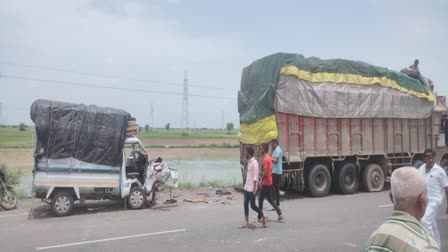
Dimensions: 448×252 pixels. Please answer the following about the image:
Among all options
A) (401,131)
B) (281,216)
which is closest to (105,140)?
(281,216)

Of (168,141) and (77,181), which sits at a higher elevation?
(168,141)

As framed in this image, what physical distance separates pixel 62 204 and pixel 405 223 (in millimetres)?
10052

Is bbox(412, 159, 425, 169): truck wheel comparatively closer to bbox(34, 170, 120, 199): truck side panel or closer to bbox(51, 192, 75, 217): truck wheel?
bbox(34, 170, 120, 199): truck side panel

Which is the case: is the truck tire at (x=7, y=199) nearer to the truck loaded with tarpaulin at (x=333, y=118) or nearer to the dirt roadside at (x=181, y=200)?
the dirt roadside at (x=181, y=200)

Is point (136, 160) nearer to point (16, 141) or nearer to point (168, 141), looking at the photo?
point (168, 141)

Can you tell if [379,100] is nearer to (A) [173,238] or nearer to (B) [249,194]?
(B) [249,194]

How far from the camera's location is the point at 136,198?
1200cm

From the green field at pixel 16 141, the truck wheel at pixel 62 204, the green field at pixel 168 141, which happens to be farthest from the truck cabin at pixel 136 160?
the green field at pixel 16 141

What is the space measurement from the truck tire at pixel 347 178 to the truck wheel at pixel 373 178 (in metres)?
0.33

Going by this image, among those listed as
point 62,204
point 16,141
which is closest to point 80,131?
point 62,204

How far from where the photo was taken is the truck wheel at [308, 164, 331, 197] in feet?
46.6

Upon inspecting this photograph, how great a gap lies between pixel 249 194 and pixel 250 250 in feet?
6.67

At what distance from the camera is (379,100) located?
15586 mm

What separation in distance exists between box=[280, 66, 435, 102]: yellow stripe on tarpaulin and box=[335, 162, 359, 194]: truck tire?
9.23 ft
